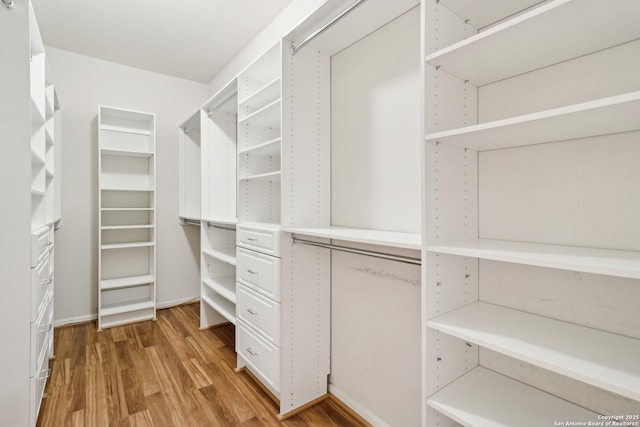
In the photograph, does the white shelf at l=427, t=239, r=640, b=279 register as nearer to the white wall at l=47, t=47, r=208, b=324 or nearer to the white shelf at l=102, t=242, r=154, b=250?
the white shelf at l=102, t=242, r=154, b=250

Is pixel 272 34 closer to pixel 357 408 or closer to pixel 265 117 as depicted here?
pixel 265 117

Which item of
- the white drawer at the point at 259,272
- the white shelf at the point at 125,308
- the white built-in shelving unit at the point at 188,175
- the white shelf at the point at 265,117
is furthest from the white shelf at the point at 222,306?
the white shelf at the point at 265,117

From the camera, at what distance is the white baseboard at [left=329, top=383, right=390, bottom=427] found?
1.71 meters

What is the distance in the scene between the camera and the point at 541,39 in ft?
3.04

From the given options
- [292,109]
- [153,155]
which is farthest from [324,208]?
[153,155]

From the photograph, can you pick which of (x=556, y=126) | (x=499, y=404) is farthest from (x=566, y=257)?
(x=499, y=404)

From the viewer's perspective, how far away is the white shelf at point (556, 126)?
73 centimetres

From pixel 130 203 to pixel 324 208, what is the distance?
2.62m

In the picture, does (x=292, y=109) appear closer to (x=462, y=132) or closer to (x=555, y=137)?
(x=462, y=132)

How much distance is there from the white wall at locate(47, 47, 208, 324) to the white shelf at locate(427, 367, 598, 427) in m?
3.52

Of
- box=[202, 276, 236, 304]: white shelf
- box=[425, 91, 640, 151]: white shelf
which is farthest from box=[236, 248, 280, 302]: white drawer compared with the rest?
box=[425, 91, 640, 151]: white shelf

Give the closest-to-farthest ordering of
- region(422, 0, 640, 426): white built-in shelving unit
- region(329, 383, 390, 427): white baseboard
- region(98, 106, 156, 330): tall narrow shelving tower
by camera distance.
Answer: region(422, 0, 640, 426): white built-in shelving unit, region(329, 383, 390, 427): white baseboard, region(98, 106, 156, 330): tall narrow shelving tower

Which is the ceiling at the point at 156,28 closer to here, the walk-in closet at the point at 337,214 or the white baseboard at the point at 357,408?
the walk-in closet at the point at 337,214

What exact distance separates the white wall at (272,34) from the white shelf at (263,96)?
1.12 ft
